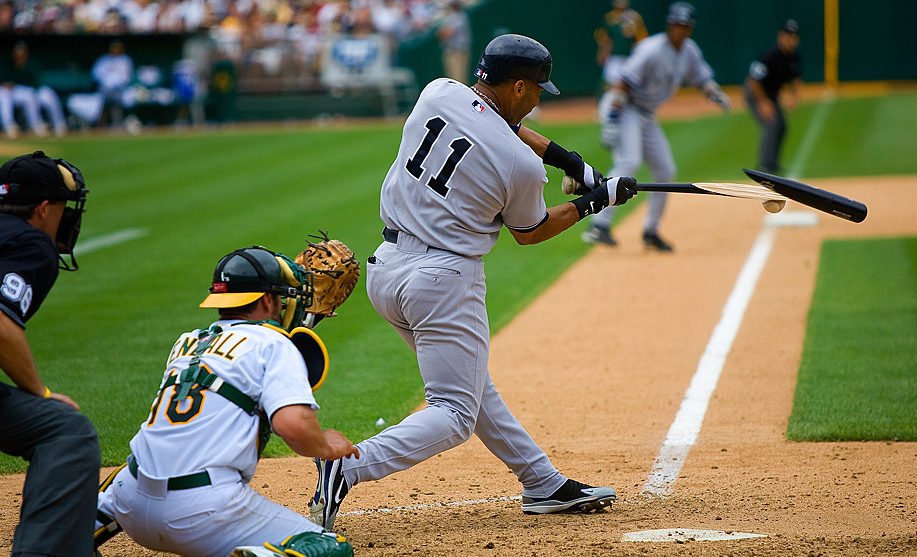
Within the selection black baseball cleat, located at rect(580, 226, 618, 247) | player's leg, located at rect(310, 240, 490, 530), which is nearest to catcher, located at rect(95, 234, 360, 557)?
player's leg, located at rect(310, 240, 490, 530)

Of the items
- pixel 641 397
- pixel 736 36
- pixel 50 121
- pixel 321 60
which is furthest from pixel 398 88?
pixel 641 397

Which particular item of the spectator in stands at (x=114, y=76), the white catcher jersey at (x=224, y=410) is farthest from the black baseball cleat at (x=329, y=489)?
the spectator in stands at (x=114, y=76)

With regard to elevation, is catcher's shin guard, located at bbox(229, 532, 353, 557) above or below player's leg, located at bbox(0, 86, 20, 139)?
above

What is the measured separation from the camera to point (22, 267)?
10.6ft

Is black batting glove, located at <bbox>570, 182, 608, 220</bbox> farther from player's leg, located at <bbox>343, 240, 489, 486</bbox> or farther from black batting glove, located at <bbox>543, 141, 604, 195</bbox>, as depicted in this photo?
player's leg, located at <bbox>343, 240, 489, 486</bbox>

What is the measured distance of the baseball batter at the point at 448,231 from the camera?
3.86 m

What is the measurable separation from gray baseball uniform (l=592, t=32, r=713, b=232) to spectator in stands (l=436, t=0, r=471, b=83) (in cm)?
1357

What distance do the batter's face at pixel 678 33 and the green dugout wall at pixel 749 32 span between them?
53.4 feet

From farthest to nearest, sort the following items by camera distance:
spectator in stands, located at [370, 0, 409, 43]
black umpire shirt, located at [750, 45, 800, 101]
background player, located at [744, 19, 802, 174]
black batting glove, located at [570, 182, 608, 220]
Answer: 1. spectator in stands, located at [370, 0, 409, 43]
2. black umpire shirt, located at [750, 45, 800, 101]
3. background player, located at [744, 19, 802, 174]
4. black batting glove, located at [570, 182, 608, 220]

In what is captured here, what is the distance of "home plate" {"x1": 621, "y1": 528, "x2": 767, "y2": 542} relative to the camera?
380 cm

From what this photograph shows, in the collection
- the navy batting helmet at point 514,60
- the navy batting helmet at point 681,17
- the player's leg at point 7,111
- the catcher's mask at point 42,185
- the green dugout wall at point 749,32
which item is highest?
the navy batting helmet at point 514,60

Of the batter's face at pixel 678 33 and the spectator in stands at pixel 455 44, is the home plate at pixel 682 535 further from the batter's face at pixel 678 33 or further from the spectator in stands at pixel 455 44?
the spectator in stands at pixel 455 44

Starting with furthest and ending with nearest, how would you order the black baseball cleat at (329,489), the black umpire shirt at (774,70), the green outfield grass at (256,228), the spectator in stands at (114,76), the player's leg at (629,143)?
the spectator in stands at (114,76) < the black umpire shirt at (774,70) < the player's leg at (629,143) < the green outfield grass at (256,228) < the black baseball cleat at (329,489)

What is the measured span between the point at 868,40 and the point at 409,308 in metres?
27.1
